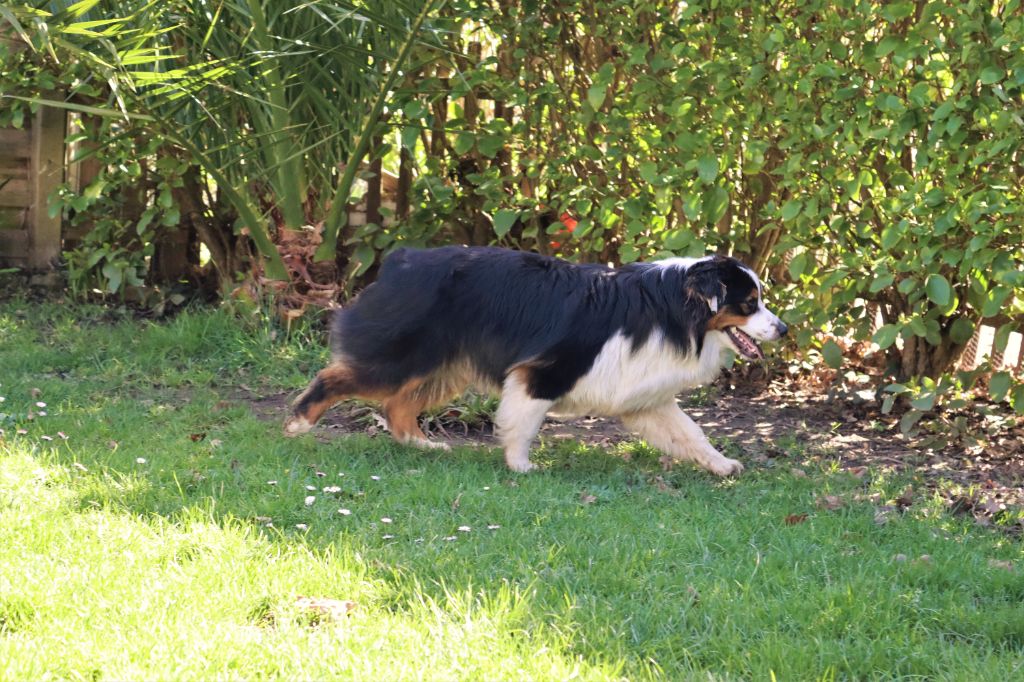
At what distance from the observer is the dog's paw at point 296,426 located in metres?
5.64

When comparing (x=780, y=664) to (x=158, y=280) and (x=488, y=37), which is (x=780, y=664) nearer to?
(x=488, y=37)

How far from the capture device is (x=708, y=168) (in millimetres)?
6098

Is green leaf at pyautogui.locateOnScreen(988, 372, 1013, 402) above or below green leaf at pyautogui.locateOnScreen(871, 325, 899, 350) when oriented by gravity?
below

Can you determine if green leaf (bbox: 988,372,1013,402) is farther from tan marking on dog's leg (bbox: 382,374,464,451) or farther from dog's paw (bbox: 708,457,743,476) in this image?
tan marking on dog's leg (bbox: 382,374,464,451)

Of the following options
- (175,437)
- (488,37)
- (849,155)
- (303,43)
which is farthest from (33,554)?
(488,37)

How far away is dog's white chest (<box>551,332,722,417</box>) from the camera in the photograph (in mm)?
5426

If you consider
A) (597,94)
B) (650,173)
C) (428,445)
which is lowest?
(428,445)

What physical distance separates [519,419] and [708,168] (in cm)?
173

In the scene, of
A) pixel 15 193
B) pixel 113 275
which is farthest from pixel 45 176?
pixel 113 275

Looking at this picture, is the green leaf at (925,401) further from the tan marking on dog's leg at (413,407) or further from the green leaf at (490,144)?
the green leaf at (490,144)

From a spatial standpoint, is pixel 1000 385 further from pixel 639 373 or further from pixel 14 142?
pixel 14 142

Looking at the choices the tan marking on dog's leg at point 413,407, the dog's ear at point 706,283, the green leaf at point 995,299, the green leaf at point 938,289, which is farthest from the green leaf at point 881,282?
the tan marking on dog's leg at point 413,407

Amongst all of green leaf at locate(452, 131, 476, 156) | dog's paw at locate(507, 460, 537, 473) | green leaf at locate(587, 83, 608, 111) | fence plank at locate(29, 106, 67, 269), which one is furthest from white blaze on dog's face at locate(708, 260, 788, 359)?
fence plank at locate(29, 106, 67, 269)

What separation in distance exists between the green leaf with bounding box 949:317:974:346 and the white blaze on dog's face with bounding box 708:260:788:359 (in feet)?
4.34
